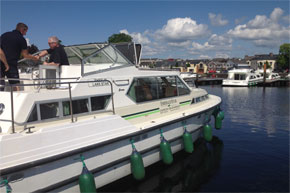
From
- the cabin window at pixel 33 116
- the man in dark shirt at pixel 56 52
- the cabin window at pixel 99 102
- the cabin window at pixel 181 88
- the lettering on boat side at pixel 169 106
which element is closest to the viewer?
the cabin window at pixel 33 116

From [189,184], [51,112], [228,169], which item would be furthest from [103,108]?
[228,169]

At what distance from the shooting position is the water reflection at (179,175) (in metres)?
5.23

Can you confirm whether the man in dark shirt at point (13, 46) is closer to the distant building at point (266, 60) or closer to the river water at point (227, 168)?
the river water at point (227, 168)

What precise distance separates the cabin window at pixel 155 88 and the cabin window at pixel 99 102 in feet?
2.06

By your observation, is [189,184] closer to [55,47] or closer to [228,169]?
[228,169]

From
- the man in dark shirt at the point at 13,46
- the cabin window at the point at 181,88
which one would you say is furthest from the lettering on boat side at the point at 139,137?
the man in dark shirt at the point at 13,46

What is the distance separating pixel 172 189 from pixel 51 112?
3338 millimetres

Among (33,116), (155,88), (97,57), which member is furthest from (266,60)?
(33,116)

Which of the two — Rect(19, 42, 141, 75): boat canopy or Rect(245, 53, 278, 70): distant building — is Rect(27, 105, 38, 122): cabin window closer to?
Rect(19, 42, 141, 75): boat canopy

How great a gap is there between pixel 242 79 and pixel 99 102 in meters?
36.6

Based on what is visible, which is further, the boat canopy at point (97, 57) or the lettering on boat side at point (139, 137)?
the boat canopy at point (97, 57)

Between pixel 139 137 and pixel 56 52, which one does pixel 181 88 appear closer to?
pixel 139 137

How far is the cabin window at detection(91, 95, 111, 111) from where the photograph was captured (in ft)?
15.8

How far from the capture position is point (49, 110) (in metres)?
4.25
